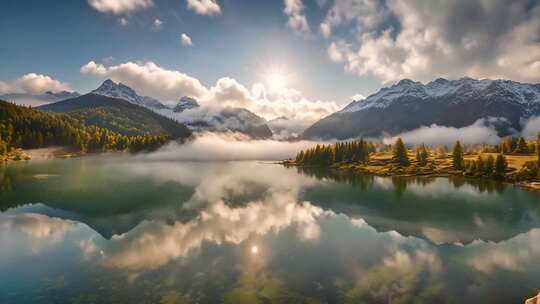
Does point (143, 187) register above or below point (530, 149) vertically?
below

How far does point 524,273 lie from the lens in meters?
38.6

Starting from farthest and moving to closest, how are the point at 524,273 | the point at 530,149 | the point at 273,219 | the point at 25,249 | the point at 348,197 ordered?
1. the point at 530,149
2. the point at 348,197
3. the point at 273,219
4. the point at 25,249
5. the point at 524,273

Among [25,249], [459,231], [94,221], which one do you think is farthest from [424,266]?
[94,221]

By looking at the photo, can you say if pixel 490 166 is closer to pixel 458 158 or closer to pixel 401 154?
pixel 458 158

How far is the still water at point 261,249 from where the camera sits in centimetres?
3212

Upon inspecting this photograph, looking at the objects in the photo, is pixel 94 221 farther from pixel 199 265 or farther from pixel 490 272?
pixel 490 272

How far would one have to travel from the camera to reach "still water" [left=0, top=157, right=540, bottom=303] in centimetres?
3212

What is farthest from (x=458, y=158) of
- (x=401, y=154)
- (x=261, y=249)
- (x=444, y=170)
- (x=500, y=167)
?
(x=261, y=249)

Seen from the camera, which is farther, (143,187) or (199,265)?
(143,187)

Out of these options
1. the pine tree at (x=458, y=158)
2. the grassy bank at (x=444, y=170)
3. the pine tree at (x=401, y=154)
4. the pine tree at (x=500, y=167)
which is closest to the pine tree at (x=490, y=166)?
the pine tree at (x=500, y=167)

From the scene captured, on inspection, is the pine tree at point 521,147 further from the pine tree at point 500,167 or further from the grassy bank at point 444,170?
the pine tree at point 500,167

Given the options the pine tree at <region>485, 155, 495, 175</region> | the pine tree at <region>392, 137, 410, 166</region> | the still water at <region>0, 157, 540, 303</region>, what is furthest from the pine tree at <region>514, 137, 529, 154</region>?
the still water at <region>0, 157, 540, 303</region>

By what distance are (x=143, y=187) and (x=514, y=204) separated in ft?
398

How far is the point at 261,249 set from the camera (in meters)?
46.7
